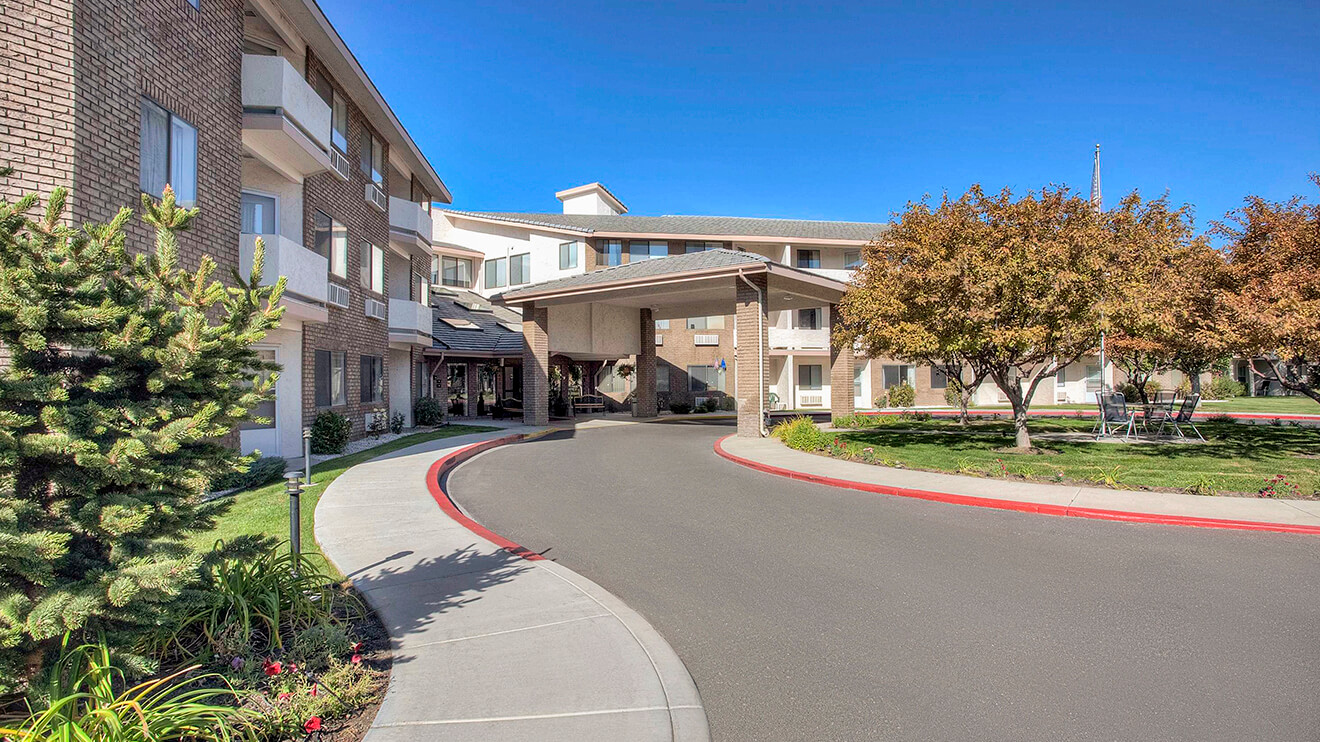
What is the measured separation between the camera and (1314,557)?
7023 mm

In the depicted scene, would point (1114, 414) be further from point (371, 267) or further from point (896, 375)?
point (371, 267)

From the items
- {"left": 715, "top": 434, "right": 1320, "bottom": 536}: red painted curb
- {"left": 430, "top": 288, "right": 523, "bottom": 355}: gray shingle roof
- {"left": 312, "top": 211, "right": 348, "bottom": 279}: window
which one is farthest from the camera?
{"left": 430, "top": 288, "right": 523, "bottom": 355}: gray shingle roof

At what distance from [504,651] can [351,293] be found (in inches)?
634

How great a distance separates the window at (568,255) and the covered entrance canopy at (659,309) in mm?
7160

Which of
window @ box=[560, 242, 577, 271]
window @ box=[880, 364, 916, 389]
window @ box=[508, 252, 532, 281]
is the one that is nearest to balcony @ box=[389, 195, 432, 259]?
window @ box=[560, 242, 577, 271]

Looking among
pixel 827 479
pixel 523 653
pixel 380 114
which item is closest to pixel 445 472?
pixel 827 479

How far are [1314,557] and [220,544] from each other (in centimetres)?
1001

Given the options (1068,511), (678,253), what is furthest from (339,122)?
(678,253)

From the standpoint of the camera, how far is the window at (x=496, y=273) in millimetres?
38438

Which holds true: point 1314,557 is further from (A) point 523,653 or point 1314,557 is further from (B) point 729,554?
(A) point 523,653

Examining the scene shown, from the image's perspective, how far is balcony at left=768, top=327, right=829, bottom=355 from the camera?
37.0 meters

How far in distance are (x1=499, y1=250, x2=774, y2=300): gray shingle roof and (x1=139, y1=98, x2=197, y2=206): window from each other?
43.4 ft

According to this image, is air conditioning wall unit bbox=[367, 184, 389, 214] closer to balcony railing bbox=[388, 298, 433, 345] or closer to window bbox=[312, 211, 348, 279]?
window bbox=[312, 211, 348, 279]

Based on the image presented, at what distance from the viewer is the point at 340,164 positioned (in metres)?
17.4
